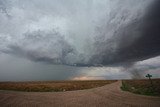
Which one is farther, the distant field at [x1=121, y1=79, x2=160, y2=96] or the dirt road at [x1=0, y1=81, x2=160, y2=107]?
the distant field at [x1=121, y1=79, x2=160, y2=96]

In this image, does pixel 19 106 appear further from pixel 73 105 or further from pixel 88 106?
pixel 88 106

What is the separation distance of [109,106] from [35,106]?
6.33 meters

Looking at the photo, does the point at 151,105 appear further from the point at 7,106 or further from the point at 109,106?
the point at 7,106

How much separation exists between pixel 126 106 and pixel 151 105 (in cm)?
236

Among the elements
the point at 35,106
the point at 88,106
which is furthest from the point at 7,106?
the point at 88,106

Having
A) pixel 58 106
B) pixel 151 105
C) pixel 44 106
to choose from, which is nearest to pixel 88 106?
pixel 58 106

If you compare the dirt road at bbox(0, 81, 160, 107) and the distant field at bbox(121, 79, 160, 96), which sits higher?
the distant field at bbox(121, 79, 160, 96)

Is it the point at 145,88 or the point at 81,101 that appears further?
the point at 145,88

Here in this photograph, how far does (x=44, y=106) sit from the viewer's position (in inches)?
567

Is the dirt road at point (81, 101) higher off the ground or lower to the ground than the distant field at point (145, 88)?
lower

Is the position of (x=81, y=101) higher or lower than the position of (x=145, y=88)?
lower

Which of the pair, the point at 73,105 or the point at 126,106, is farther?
the point at 73,105

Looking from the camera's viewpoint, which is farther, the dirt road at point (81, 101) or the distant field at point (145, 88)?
the distant field at point (145, 88)

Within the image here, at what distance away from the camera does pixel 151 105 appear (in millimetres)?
14398
